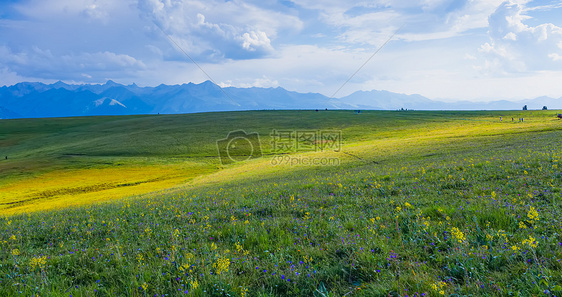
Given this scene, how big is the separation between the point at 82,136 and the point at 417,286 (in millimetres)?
150422

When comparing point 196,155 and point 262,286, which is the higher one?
point 262,286

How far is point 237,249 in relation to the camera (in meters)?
6.08

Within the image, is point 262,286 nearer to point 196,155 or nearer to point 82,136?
point 196,155

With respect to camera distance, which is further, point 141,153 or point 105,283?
point 141,153

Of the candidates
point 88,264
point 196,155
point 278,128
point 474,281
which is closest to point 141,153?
point 196,155
